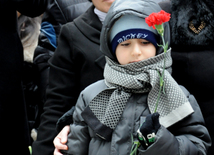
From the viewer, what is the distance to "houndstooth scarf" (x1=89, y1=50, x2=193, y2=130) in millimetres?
1886

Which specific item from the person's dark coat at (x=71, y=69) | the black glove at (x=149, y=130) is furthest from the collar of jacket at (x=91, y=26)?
the black glove at (x=149, y=130)

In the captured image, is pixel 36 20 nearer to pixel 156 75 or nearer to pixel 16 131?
pixel 16 131

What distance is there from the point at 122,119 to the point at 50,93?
65 centimetres

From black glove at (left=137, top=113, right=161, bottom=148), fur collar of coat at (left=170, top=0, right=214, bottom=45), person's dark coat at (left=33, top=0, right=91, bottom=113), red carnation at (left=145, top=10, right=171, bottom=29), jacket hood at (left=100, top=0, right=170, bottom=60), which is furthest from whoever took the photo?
person's dark coat at (left=33, top=0, right=91, bottom=113)

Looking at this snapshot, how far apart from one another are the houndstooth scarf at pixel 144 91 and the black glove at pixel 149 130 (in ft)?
0.60

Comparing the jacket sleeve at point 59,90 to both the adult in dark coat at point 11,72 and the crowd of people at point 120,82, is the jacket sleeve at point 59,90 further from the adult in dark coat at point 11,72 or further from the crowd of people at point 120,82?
the adult in dark coat at point 11,72

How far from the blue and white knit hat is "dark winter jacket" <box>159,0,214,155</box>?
11.7 inches

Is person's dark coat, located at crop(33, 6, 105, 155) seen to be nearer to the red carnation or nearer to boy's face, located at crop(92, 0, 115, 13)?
boy's face, located at crop(92, 0, 115, 13)

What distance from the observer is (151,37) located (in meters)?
1.96

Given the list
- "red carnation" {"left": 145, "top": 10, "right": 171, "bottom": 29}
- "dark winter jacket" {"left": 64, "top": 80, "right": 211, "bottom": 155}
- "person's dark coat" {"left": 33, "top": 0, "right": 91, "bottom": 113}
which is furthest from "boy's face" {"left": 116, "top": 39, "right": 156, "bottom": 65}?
"person's dark coat" {"left": 33, "top": 0, "right": 91, "bottom": 113}

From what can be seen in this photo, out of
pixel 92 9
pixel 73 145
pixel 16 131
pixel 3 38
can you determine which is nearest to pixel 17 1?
pixel 3 38

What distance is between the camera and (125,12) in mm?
1998

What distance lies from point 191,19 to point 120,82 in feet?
1.92

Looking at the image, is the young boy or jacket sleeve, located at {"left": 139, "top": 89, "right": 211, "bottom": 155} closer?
jacket sleeve, located at {"left": 139, "top": 89, "right": 211, "bottom": 155}
